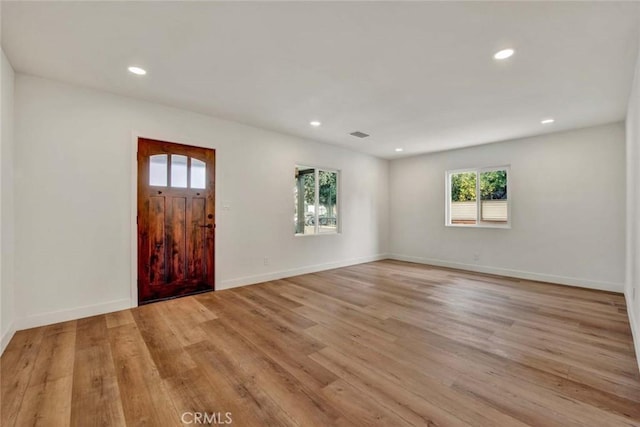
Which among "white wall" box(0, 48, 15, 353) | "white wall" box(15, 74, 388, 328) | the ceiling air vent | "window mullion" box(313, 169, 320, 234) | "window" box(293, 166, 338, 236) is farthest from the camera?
"window mullion" box(313, 169, 320, 234)

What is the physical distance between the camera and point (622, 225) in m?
4.14

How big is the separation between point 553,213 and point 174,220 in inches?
239

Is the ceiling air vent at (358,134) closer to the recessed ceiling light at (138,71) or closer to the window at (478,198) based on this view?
the window at (478,198)

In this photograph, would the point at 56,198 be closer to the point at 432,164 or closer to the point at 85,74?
the point at 85,74

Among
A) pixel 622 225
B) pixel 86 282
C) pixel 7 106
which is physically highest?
pixel 7 106

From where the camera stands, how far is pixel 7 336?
2.49 m

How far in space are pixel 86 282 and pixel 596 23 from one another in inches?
209

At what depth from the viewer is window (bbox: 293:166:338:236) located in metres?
5.48

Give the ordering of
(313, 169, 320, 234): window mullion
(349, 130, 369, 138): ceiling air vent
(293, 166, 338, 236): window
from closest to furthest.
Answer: (349, 130, 369, 138): ceiling air vent, (293, 166, 338, 236): window, (313, 169, 320, 234): window mullion

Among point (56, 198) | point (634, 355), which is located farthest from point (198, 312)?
point (634, 355)

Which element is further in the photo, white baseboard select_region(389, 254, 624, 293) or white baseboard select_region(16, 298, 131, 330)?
white baseboard select_region(389, 254, 624, 293)
